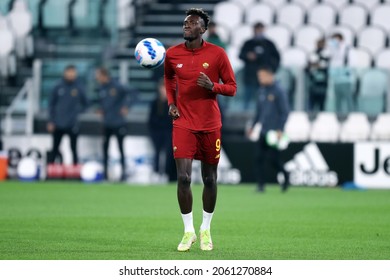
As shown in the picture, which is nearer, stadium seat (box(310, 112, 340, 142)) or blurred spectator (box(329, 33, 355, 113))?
blurred spectator (box(329, 33, 355, 113))

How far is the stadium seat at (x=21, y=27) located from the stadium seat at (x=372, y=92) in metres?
8.97

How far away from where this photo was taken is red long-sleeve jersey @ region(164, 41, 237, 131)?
A: 39.5ft

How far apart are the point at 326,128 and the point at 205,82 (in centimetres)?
1474

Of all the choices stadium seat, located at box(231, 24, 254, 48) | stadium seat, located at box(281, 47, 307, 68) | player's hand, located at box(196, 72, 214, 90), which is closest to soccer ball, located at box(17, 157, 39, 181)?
stadium seat, located at box(231, 24, 254, 48)

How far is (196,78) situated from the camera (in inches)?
473

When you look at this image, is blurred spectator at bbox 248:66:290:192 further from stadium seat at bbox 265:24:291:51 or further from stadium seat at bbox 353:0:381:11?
stadium seat at bbox 353:0:381:11

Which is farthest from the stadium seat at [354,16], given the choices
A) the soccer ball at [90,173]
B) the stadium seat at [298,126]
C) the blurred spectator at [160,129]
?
the soccer ball at [90,173]

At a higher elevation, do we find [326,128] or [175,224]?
[175,224]

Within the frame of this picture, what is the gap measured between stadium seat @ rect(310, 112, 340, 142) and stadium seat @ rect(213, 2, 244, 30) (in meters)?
5.44

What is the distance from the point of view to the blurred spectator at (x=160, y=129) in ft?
86.9

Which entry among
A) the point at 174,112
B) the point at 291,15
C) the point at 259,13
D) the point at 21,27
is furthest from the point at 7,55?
the point at 174,112

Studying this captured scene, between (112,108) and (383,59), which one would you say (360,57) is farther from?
(112,108)

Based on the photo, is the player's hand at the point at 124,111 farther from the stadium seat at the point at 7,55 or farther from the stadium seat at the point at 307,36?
the stadium seat at the point at 307,36
